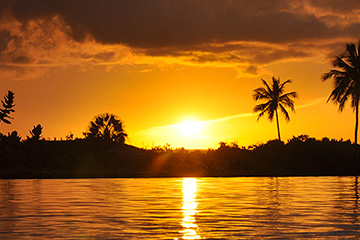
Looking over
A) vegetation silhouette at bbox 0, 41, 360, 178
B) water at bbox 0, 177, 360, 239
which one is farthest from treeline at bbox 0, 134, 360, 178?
water at bbox 0, 177, 360, 239

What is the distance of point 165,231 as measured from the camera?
12539 mm

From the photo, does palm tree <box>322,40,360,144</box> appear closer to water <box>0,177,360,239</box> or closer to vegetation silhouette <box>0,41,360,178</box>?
vegetation silhouette <box>0,41,360,178</box>

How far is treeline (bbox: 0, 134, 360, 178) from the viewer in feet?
172

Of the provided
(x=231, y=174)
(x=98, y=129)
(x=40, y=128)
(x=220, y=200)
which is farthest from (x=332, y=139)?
(x=220, y=200)

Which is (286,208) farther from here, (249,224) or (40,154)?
(40,154)

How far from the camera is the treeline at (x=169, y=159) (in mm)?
52375

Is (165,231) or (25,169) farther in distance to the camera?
(25,169)

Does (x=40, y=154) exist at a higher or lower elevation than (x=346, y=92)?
lower

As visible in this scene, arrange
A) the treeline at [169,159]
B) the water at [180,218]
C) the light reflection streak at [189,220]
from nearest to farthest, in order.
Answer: the light reflection streak at [189,220] < the water at [180,218] < the treeline at [169,159]

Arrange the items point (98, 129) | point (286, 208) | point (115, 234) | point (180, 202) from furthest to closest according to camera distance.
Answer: point (98, 129)
point (180, 202)
point (286, 208)
point (115, 234)

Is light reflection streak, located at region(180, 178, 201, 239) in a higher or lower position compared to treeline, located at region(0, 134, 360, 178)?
lower

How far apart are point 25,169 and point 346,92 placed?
96.7 ft

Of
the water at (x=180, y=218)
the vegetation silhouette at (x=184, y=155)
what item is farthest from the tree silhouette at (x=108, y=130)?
the water at (x=180, y=218)

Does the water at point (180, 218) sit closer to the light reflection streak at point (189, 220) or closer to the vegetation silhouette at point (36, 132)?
the light reflection streak at point (189, 220)
